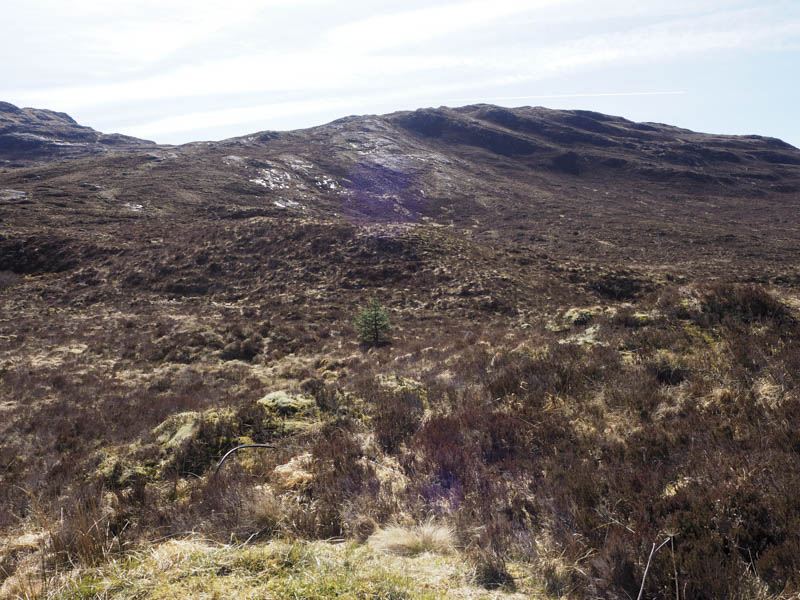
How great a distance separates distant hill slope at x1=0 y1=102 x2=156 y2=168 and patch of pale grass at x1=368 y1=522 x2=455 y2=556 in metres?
128

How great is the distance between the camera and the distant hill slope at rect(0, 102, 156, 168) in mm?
101012

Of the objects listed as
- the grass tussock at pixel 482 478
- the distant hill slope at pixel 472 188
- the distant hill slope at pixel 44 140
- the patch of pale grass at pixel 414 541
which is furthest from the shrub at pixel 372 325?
the distant hill slope at pixel 44 140

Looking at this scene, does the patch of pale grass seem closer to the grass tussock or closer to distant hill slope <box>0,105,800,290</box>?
the grass tussock

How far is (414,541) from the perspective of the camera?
335cm

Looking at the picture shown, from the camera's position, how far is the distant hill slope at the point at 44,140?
331ft

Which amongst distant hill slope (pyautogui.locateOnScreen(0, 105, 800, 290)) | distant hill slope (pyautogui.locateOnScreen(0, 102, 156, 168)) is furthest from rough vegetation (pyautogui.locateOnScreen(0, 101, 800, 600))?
distant hill slope (pyautogui.locateOnScreen(0, 102, 156, 168))

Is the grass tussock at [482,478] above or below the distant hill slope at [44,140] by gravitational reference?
below

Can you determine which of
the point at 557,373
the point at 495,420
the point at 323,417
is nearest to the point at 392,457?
the point at 495,420

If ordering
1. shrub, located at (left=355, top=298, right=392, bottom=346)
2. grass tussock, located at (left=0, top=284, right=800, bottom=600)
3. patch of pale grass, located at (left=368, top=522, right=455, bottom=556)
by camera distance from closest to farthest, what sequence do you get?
1. grass tussock, located at (left=0, top=284, right=800, bottom=600)
2. patch of pale grass, located at (left=368, top=522, right=455, bottom=556)
3. shrub, located at (left=355, top=298, right=392, bottom=346)

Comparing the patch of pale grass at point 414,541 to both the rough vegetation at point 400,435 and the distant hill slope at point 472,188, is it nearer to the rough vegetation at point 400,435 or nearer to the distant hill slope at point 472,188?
the rough vegetation at point 400,435

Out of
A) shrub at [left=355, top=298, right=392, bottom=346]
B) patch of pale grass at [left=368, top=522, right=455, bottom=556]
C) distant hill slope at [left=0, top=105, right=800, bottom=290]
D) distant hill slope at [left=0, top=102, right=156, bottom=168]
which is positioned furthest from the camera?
distant hill slope at [left=0, top=102, right=156, bottom=168]

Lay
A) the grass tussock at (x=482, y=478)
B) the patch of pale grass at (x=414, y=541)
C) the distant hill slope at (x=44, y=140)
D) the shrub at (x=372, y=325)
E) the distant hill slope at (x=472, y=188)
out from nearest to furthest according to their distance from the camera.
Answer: the grass tussock at (x=482, y=478) < the patch of pale grass at (x=414, y=541) < the shrub at (x=372, y=325) < the distant hill slope at (x=472, y=188) < the distant hill slope at (x=44, y=140)

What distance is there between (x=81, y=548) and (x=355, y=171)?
78631 mm

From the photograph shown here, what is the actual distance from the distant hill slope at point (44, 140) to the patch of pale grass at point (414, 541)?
421 ft
